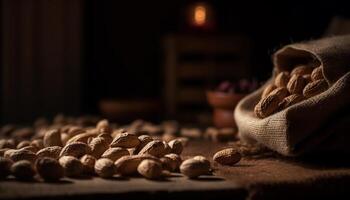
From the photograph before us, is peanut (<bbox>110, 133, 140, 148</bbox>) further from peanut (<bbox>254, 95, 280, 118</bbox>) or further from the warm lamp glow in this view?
the warm lamp glow

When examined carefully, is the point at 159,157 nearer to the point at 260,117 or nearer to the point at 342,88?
the point at 260,117

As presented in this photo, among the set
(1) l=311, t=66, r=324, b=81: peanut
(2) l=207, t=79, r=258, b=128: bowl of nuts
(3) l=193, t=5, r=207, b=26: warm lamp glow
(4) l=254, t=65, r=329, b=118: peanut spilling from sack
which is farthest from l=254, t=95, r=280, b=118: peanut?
(3) l=193, t=5, r=207, b=26: warm lamp glow

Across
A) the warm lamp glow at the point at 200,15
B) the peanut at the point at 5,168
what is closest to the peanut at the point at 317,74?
the peanut at the point at 5,168

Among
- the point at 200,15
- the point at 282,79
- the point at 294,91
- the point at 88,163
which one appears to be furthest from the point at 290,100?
the point at 200,15

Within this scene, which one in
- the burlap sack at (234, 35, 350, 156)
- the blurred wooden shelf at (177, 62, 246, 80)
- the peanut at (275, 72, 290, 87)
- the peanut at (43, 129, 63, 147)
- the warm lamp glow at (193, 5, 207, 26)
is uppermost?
the warm lamp glow at (193, 5, 207, 26)

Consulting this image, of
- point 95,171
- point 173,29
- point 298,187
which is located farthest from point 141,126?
point 173,29

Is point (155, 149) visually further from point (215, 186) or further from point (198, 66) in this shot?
point (198, 66)
